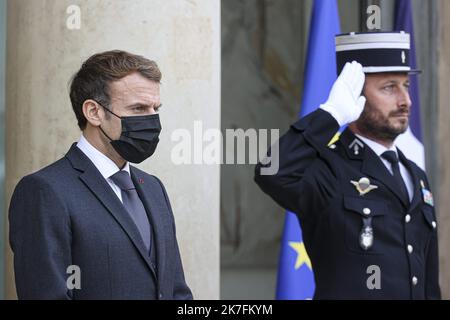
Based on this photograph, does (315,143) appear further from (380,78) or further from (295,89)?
(295,89)

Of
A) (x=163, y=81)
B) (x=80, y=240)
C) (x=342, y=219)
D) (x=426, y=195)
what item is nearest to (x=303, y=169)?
(x=342, y=219)

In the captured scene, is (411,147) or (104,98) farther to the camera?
(411,147)

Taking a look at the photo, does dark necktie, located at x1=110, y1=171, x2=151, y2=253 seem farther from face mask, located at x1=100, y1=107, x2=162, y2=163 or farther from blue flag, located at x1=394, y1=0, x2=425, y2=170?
blue flag, located at x1=394, y1=0, x2=425, y2=170

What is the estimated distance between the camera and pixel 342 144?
586 cm

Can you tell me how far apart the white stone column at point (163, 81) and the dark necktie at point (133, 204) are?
1265mm

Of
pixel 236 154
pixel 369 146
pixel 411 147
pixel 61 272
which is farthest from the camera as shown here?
pixel 236 154

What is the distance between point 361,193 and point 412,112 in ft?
6.92

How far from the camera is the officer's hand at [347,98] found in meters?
5.61

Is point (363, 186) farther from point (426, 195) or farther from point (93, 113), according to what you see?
point (93, 113)

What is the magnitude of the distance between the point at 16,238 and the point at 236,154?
5.13m

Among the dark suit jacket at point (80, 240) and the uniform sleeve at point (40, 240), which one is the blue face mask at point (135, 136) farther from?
→ the uniform sleeve at point (40, 240)

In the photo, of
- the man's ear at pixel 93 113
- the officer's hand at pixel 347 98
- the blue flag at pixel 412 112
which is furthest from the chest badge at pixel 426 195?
the man's ear at pixel 93 113

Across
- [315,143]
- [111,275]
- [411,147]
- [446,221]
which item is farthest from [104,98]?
[446,221]

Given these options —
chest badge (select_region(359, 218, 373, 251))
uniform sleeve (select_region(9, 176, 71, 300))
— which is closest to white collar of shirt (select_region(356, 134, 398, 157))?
chest badge (select_region(359, 218, 373, 251))
